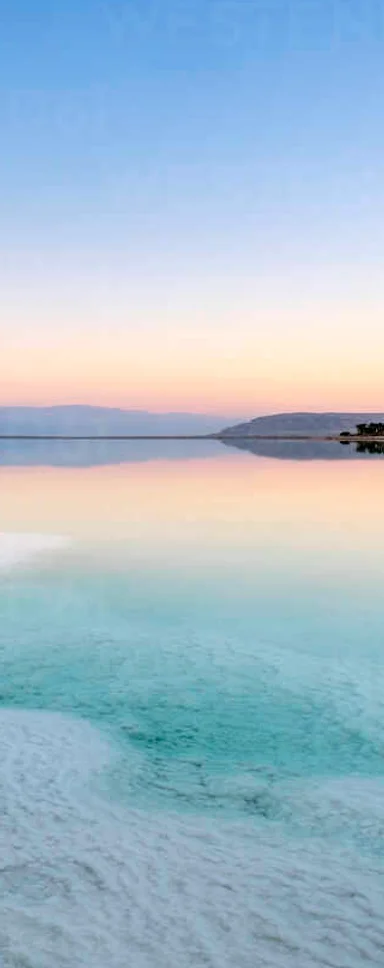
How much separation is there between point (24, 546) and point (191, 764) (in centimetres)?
1458

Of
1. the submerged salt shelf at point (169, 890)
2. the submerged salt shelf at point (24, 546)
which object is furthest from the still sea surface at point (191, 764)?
the submerged salt shelf at point (24, 546)

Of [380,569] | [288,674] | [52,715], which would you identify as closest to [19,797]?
[52,715]

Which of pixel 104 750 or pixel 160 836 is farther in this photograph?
pixel 104 750

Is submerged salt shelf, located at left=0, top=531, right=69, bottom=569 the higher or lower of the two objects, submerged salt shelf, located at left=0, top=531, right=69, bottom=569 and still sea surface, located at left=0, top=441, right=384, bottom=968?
the higher

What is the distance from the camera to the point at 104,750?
885 cm

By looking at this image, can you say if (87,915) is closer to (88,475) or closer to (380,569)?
(380,569)

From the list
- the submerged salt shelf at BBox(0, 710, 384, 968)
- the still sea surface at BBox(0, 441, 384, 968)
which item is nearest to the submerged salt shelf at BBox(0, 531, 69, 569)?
the still sea surface at BBox(0, 441, 384, 968)

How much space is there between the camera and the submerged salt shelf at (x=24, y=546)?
65.9 ft

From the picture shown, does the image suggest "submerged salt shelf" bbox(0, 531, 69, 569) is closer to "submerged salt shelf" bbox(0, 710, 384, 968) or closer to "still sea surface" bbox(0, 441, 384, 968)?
"still sea surface" bbox(0, 441, 384, 968)

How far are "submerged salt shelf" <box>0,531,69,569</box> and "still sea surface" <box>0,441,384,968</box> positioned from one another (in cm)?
23

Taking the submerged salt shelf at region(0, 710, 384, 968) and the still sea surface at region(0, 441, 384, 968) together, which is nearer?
the submerged salt shelf at region(0, 710, 384, 968)

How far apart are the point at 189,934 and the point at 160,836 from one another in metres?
1.36

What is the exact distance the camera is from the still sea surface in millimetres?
5695

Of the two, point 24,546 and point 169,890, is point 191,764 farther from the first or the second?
point 24,546
